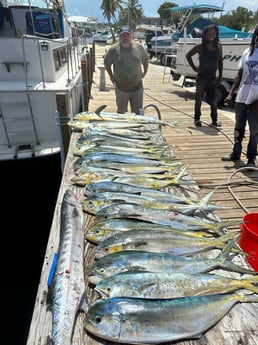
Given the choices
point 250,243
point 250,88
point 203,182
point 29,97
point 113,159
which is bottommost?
point 203,182

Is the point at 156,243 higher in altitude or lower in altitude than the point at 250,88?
lower

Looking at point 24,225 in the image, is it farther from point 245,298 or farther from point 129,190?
point 245,298

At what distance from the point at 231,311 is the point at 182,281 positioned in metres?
0.29

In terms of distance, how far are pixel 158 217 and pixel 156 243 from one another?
0.32 m

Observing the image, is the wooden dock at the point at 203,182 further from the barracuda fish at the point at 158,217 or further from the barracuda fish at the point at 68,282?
the barracuda fish at the point at 158,217

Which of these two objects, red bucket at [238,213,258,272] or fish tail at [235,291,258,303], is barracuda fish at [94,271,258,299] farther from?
red bucket at [238,213,258,272]

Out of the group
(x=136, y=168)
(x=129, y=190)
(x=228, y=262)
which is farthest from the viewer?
(x=136, y=168)

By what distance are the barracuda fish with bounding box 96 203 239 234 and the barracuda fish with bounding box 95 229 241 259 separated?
0.17 meters

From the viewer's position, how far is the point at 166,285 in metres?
1.51

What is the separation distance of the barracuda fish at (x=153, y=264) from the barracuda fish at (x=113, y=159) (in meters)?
1.43

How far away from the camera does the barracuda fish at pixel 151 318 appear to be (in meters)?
1.27

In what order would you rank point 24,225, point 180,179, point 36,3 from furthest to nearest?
point 36,3
point 24,225
point 180,179

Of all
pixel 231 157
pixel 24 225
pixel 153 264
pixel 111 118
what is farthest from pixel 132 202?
pixel 24 225

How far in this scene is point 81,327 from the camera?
1371 millimetres
